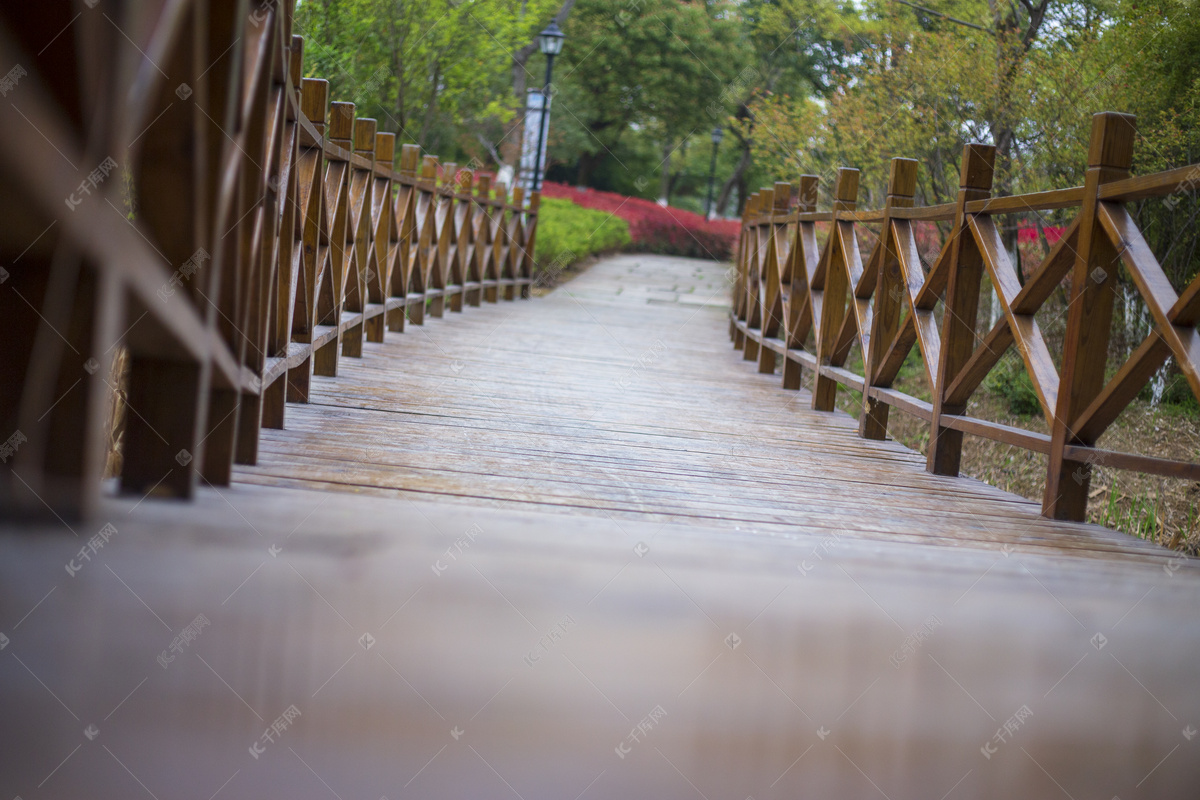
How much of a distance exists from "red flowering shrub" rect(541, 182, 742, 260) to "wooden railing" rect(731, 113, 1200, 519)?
17.8 m

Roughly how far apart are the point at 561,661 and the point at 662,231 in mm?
22618

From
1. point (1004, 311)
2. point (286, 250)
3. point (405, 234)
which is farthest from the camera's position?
point (405, 234)

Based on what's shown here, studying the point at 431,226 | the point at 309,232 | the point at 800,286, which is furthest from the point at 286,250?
the point at 431,226

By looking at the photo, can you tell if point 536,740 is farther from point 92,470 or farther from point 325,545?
point 92,470

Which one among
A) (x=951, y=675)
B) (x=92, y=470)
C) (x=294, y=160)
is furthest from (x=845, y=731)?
(x=294, y=160)

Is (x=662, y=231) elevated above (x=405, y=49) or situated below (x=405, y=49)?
below

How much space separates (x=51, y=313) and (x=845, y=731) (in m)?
1.55

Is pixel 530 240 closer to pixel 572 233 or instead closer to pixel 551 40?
pixel 551 40

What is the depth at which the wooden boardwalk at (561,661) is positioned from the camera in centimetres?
165

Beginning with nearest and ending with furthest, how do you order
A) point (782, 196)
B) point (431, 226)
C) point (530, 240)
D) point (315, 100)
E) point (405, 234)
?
1. point (315, 100)
2. point (405, 234)
3. point (782, 196)
4. point (431, 226)
5. point (530, 240)

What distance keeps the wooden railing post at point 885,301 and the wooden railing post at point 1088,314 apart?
1394mm

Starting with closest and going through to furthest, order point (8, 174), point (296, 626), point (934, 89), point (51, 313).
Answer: point (8, 174)
point (51, 313)
point (296, 626)
point (934, 89)

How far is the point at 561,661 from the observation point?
1806 millimetres

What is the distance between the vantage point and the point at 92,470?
1.42 meters
